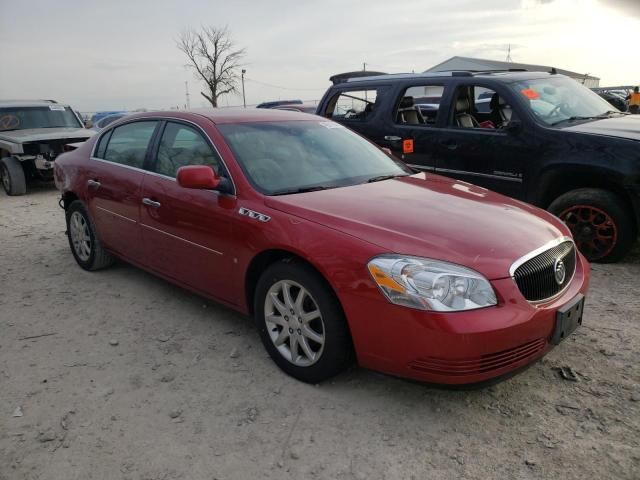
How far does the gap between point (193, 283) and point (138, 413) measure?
1.07 m

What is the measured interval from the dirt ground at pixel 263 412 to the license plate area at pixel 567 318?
37 cm

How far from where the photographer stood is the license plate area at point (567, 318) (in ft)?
8.48

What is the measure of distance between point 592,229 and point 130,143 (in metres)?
4.19

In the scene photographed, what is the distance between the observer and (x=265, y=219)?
2979 millimetres

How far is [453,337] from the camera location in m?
2.31

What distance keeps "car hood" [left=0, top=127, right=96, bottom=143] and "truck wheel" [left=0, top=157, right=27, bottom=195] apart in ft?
1.31

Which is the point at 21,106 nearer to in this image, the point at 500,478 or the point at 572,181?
the point at 572,181

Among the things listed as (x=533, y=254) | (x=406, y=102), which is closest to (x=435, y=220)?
(x=533, y=254)

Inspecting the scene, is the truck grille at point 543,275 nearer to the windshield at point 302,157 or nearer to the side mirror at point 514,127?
the windshield at point 302,157

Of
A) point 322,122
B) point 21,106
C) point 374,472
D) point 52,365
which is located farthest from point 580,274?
point 21,106

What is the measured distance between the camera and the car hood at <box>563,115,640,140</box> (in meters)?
4.61

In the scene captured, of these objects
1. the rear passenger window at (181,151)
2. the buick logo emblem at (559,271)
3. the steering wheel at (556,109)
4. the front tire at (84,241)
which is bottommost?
the front tire at (84,241)

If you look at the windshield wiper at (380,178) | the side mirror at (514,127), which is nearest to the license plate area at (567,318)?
the windshield wiper at (380,178)

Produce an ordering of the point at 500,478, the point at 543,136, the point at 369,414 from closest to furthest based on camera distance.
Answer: the point at 500,478 < the point at 369,414 < the point at 543,136
